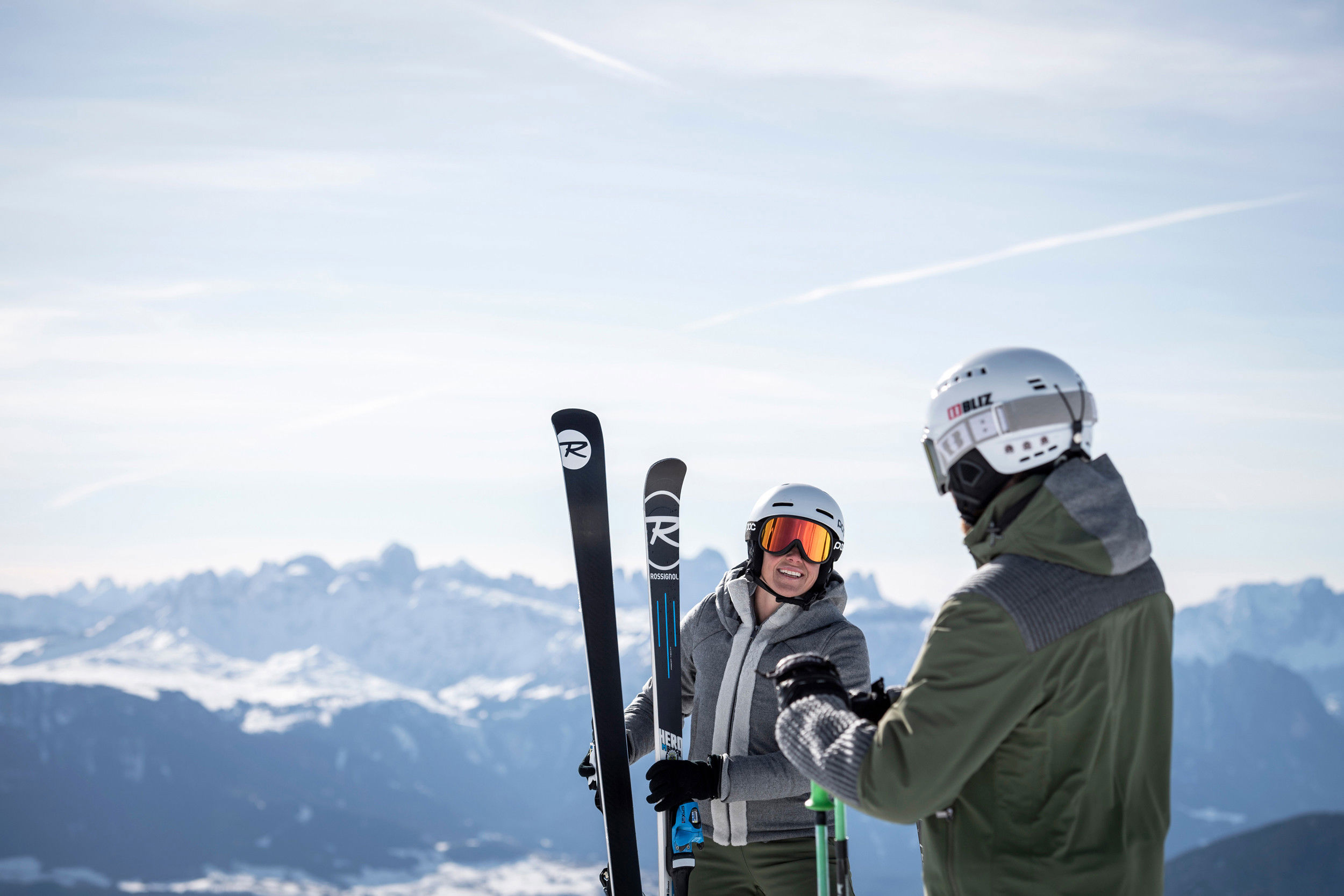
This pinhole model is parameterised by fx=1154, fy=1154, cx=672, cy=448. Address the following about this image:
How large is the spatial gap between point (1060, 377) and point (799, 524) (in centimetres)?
260

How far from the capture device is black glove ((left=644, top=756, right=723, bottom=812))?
541 cm

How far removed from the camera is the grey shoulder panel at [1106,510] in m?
3.25

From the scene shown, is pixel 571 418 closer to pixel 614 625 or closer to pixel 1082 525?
pixel 614 625

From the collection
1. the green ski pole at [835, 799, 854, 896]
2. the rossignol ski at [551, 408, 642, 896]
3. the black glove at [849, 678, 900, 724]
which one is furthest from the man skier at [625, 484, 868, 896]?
the black glove at [849, 678, 900, 724]

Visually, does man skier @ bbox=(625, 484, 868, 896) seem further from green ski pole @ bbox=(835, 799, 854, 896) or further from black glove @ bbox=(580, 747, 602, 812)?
green ski pole @ bbox=(835, 799, 854, 896)

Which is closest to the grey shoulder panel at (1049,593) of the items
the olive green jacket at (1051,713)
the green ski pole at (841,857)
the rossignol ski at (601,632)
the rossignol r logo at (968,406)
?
the olive green jacket at (1051,713)

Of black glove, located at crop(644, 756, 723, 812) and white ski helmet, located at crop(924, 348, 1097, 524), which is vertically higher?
white ski helmet, located at crop(924, 348, 1097, 524)

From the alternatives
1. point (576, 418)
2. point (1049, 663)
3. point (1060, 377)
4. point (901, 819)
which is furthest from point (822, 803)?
point (576, 418)

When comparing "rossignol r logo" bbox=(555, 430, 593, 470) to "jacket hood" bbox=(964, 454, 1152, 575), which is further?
"rossignol r logo" bbox=(555, 430, 593, 470)

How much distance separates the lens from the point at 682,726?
21.1 ft

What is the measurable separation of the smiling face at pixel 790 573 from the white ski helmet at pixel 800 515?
3 cm

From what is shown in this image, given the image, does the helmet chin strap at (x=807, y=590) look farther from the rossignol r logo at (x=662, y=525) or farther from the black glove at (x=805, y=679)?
the black glove at (x=805, y=679)

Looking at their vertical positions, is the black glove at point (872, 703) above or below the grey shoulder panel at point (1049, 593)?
below

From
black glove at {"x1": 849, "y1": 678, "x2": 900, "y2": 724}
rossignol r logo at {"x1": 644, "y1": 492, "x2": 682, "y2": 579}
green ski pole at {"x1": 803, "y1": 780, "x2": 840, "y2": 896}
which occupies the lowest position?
green ski pole at {"x1": 803, "y1": 780, "x2": 840, "y2": 896}
